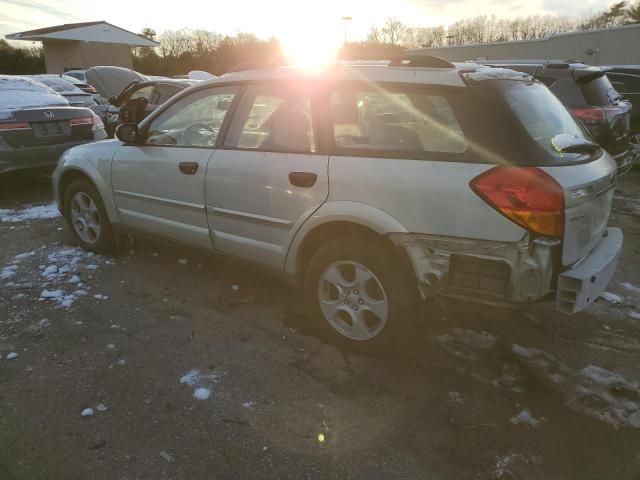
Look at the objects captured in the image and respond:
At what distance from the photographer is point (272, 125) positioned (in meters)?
3.28

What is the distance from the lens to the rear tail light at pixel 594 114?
20.7ft

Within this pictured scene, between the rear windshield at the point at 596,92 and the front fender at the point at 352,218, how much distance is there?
5.13m

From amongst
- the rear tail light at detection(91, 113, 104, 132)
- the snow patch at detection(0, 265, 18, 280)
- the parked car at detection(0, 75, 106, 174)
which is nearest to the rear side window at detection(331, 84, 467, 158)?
the snow patch at detection(0, 265, 18, 280)

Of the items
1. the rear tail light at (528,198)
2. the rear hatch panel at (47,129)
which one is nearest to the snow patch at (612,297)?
the rear tail light at (528,198)

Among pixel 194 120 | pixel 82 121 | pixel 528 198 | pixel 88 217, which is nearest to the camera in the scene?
pixel 528 198

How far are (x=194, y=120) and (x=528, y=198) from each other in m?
2.62

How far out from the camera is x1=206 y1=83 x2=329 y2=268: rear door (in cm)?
304

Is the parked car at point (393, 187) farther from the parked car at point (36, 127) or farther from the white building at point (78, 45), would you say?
the white building at point (78, 45)

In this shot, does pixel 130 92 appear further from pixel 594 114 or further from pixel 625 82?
pixel 625 82

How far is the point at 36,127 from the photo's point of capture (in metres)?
6.68

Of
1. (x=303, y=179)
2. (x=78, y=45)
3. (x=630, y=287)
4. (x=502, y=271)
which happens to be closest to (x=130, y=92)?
(x=303, y=179)

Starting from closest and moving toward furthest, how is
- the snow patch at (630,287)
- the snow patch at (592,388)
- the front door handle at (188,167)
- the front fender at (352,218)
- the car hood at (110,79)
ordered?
the snow patch at (592,388) < the front fender at (352,218) < the front door handle at (188,167) < the snow patch at (630,287) < the car hood at (110,79)

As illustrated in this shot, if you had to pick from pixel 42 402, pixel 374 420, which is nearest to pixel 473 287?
pixel 374 420

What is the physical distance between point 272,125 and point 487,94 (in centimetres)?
140
